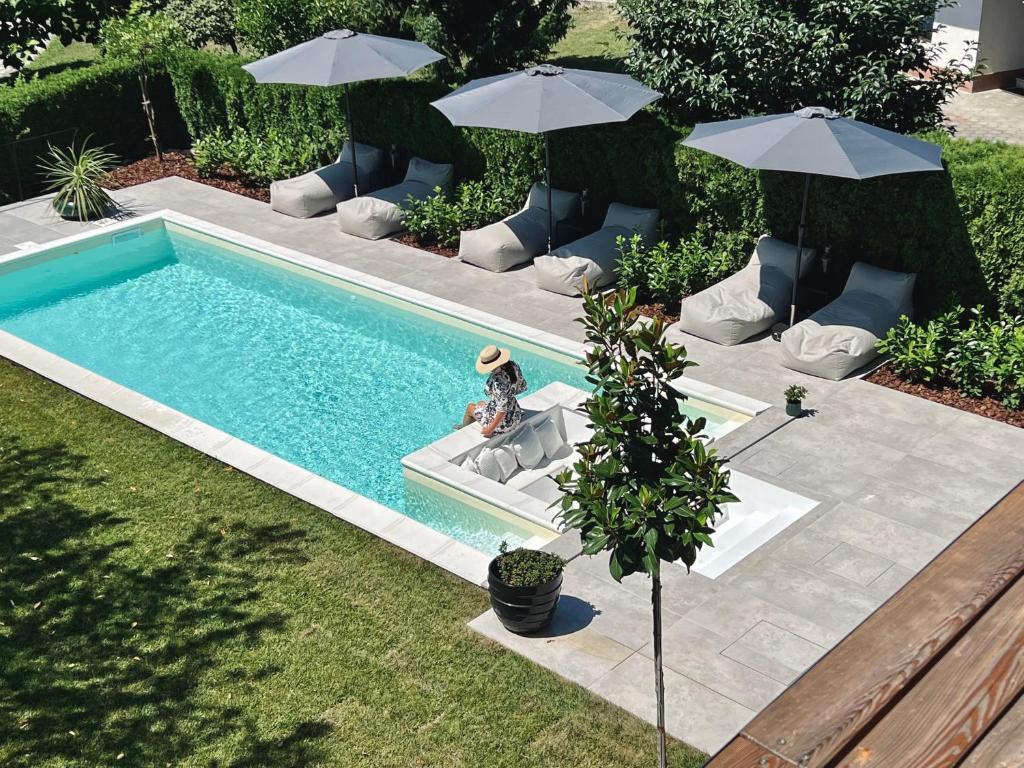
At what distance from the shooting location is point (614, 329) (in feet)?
20.9

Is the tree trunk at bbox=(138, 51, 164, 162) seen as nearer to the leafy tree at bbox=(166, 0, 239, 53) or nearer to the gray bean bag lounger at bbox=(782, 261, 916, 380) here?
the leafy tree at bbox=(166, 0, 239, 53)

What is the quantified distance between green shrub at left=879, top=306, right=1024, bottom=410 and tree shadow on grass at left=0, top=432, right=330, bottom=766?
8022 millimetres

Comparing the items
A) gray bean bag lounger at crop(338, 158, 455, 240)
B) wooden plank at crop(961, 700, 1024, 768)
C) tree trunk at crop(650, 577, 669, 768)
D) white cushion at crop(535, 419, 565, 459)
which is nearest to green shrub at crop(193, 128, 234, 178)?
gray bean bag lounger at crop(338, 158, 455, 240)

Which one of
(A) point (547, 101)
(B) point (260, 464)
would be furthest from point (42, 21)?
(B) point (260, 464)

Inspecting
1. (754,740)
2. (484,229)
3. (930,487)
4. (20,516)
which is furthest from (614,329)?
(484,229)

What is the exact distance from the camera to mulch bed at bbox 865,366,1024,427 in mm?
13297

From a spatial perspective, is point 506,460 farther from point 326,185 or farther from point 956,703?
point 326,185

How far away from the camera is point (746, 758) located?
309cm

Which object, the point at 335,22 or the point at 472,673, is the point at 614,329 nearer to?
the point at 472,673

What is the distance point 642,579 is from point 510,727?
2.33m

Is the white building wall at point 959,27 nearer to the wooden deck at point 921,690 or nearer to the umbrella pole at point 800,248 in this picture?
the umbrella pole at point 800,248

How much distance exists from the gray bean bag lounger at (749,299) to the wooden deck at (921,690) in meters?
12.0

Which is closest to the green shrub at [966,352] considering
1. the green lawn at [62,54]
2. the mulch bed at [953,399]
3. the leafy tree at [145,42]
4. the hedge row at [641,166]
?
the mulch bed at [953,399]

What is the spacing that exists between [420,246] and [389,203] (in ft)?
3.37
